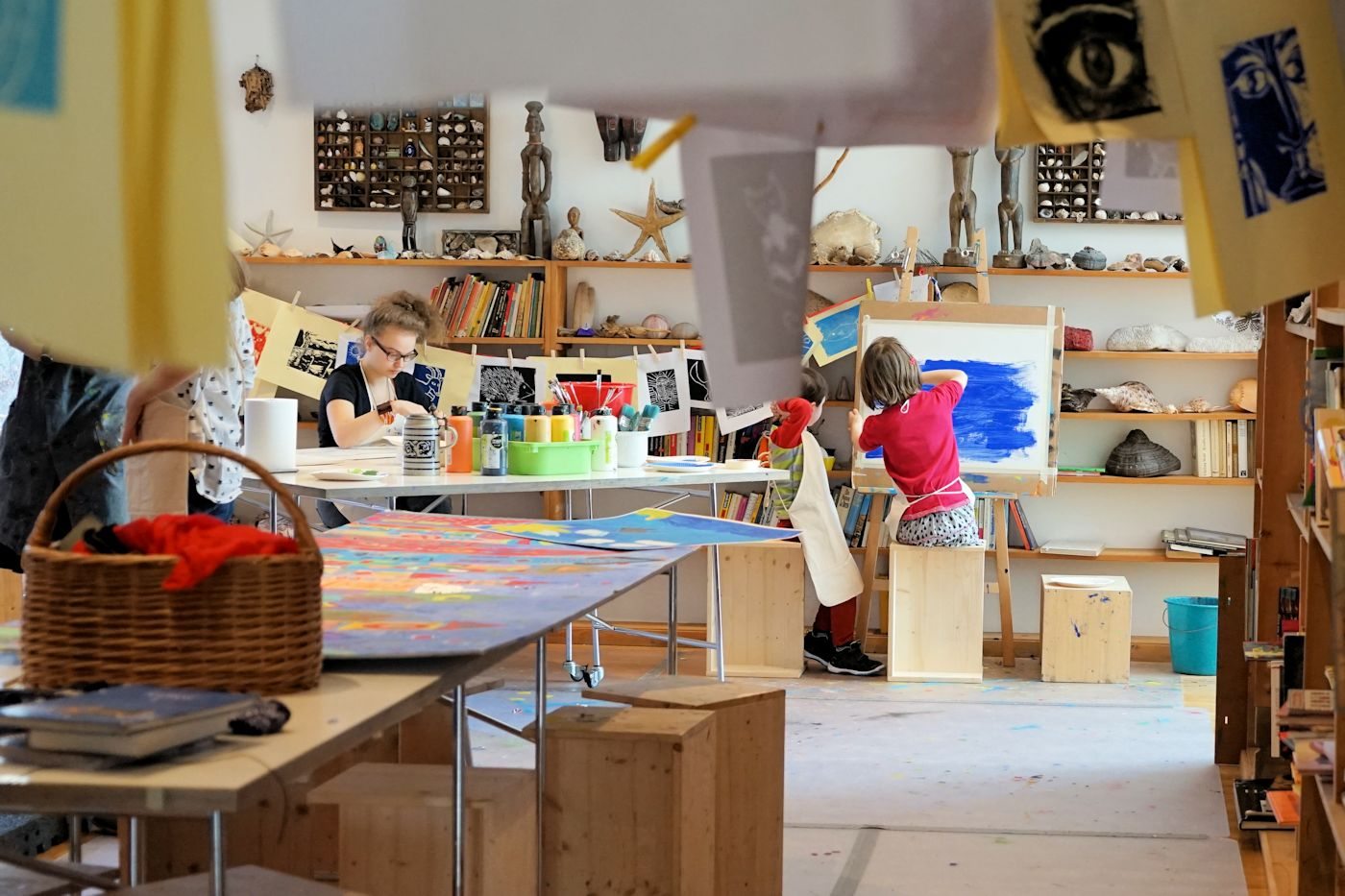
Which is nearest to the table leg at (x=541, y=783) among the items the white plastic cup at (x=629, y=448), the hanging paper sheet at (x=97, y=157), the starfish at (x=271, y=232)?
the hanging paper sheet at (x=97, y=157)

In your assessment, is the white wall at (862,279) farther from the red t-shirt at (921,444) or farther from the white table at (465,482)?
the white table at (465,482)

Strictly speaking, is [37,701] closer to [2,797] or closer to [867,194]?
[2,797]

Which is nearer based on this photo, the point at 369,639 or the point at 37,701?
the point at 37,701

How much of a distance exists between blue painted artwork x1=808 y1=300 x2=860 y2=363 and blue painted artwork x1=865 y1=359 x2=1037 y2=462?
1.47ft

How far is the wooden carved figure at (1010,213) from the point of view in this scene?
6.21m

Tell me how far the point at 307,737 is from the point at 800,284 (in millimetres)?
779

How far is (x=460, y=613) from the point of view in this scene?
2.25m

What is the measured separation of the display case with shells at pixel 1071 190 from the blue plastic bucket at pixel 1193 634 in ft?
5.34

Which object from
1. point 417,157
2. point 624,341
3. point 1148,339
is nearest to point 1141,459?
point 1148,339

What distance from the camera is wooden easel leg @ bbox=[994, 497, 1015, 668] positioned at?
237 inches

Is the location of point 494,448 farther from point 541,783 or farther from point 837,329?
point 837,329

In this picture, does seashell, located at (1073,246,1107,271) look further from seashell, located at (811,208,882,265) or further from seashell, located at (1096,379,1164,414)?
seashell, located at (811,208,882,265)

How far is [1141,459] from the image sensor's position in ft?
20.3

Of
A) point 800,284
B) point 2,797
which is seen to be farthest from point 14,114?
point 2,797
